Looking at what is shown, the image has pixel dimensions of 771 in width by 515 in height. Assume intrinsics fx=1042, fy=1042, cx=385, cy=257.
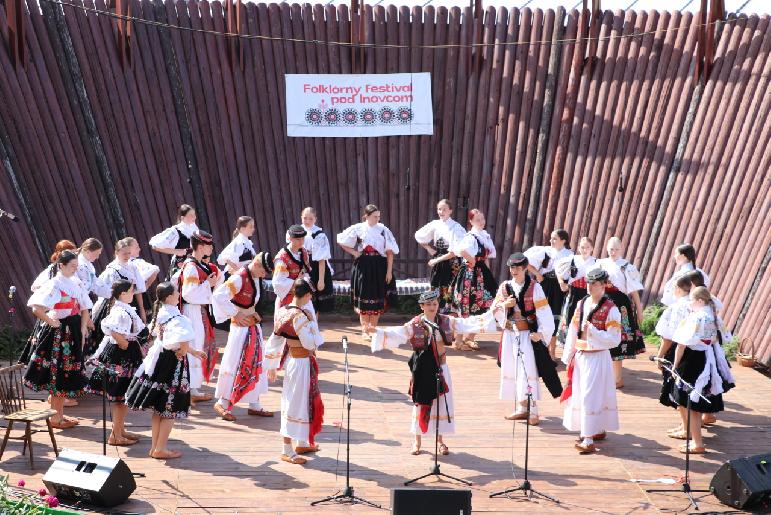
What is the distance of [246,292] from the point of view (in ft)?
28.8

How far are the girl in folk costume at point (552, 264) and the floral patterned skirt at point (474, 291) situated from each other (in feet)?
2.08

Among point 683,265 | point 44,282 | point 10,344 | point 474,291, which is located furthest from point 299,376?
point 10,344

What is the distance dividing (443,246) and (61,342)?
4.42 metres

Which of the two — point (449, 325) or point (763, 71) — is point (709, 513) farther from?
point (763, 71)

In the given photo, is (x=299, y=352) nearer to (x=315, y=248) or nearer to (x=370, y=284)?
(x=315, y=248)

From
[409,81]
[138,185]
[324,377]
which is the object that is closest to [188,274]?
[324,377]

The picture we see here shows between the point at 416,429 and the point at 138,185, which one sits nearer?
the point at 416,429

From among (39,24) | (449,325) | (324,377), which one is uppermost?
(39,24)

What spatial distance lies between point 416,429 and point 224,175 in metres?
6.31

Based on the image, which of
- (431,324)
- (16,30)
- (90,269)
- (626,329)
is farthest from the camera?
(16,30)

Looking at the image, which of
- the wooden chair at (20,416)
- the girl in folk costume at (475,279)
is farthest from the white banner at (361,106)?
the wooden chair at (20,416)

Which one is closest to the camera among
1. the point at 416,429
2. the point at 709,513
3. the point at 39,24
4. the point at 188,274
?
the point at 709,513

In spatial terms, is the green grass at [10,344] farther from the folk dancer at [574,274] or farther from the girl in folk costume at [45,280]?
the folk dancer at [574,274]

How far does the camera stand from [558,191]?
13125 millimetres
